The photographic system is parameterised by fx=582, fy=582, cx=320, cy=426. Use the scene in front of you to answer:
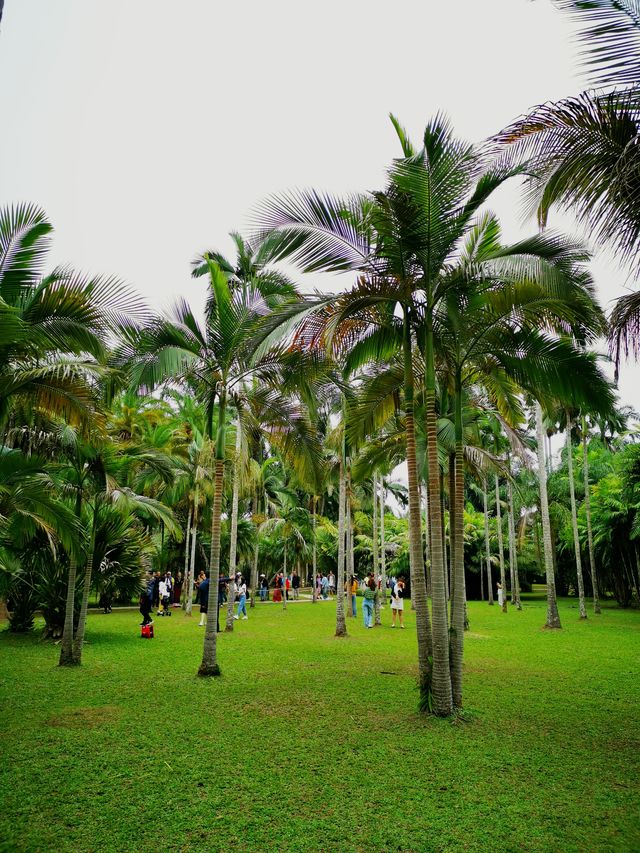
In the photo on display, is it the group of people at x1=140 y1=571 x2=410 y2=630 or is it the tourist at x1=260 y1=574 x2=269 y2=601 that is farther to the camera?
the tourist at x1=260 y1=574 x2=269 y2=601

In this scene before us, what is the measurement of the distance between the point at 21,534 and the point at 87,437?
4.05 metres

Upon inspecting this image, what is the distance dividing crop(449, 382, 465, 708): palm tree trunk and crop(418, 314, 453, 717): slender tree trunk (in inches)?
10.4

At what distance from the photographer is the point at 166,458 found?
12.1 meters

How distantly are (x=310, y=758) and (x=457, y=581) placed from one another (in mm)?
3107

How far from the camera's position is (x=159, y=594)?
23688 mm

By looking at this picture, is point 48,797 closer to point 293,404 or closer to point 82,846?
point 82,846

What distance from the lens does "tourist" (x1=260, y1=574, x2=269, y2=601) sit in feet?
119

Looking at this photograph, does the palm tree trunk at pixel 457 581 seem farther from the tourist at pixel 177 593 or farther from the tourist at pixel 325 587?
the tourist at pixel 325 587

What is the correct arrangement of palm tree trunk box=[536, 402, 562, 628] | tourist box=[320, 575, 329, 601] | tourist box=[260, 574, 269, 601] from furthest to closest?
tourist box=[320, 575, 329, 601], tourist box=[260, 574, 269, 601], palm tree trunk box=[536, 402, 562, 628]

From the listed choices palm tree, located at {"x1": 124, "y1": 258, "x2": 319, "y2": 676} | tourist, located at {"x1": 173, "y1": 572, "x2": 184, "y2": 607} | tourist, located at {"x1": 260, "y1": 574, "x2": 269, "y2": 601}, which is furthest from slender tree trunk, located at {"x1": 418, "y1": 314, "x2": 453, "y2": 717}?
tourist, located at {"x1": 260, "y1": 574, "x2": 269, "y2": 601}

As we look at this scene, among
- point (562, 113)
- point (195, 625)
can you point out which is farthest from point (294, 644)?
point (562, 113)

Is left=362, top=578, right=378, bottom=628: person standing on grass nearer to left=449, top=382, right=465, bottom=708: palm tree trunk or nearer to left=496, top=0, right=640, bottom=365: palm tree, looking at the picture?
left=449, top=382, right=465, bottom=708: palm tree trunk

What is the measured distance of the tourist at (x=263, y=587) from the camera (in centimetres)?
3641

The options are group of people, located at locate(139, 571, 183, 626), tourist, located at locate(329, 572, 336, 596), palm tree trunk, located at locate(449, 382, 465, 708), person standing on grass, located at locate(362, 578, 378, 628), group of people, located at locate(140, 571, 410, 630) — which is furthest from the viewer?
tourist, located at locate(329, 572, 336, 596)
